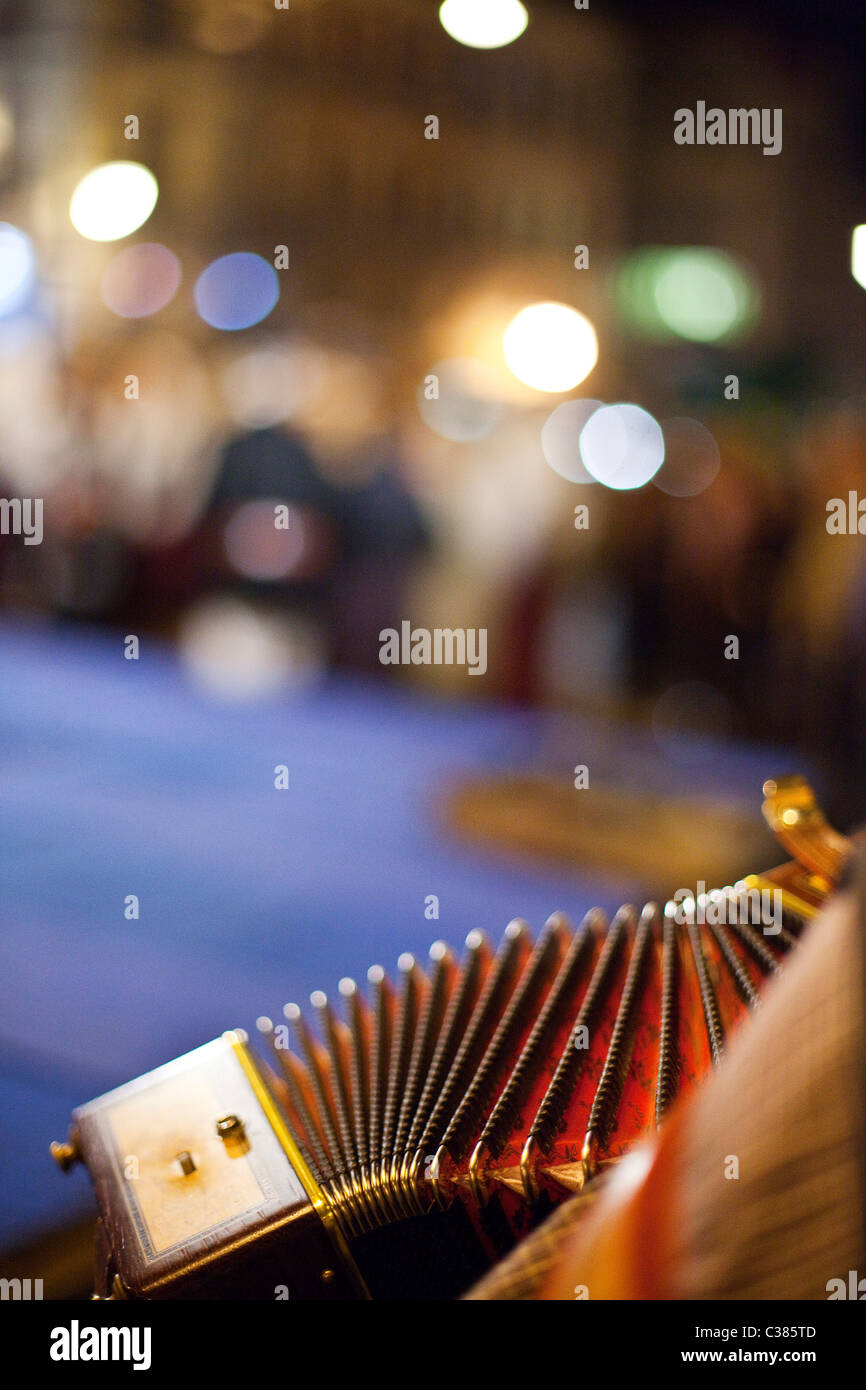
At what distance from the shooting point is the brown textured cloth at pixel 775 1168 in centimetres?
48

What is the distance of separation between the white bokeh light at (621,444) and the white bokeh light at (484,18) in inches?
295

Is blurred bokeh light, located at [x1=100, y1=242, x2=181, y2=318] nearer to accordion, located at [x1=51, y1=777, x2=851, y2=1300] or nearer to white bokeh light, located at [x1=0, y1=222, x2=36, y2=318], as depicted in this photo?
white bokeh light, located at [x1=0, y1=222, x2=36, y2=318]

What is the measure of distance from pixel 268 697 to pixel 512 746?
78.6 inches

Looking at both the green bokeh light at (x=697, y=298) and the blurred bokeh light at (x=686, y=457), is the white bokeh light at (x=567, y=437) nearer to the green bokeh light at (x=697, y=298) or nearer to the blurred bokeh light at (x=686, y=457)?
the blurred bokeh light at (x=686, y=457)

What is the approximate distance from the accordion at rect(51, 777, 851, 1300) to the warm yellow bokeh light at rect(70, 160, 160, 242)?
5.39m

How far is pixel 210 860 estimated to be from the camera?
433 cm

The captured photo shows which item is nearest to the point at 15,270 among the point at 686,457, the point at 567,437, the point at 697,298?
the point at 567,437

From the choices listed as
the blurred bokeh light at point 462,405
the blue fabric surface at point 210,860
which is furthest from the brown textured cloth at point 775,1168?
the blurred bokeh light at point 462,405

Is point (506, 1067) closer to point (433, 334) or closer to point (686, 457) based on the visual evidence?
point (686, 457)

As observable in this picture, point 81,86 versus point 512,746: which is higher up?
point 81,86

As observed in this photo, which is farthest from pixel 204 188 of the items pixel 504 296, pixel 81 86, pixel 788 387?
pixel 788 387

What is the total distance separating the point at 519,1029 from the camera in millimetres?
1128

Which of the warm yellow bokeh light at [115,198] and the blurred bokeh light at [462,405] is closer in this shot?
the warm yellow bokeh light at [115,198]
